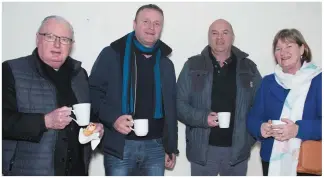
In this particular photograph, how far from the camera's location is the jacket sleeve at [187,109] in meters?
2.49

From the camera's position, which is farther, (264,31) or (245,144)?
(264,31)

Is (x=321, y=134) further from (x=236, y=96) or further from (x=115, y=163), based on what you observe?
(x=115, y=163)

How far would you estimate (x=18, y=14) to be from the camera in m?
Result: 2.88

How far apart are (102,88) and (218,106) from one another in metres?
0.92

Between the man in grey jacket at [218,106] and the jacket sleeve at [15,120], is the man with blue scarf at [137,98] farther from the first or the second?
the jacket sleeve at [15,120]

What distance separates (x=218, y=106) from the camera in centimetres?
255

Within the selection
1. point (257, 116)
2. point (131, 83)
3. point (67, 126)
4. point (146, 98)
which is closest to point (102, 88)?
point (131, 83)

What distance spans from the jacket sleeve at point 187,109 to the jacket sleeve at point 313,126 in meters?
0.67

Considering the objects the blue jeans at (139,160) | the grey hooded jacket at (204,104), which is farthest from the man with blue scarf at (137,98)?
the grey hooded jacket at (204,104)

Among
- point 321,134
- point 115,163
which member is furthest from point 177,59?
point 321,134

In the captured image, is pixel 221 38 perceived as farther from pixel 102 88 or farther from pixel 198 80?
pixel 102 88

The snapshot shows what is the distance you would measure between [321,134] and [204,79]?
933mm

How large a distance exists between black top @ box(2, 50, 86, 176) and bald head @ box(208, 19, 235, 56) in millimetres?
1187

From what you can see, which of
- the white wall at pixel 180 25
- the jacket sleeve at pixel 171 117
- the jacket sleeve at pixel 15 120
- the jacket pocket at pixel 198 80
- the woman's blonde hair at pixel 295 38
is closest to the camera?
the jacket sleeve at pixel 15 120
